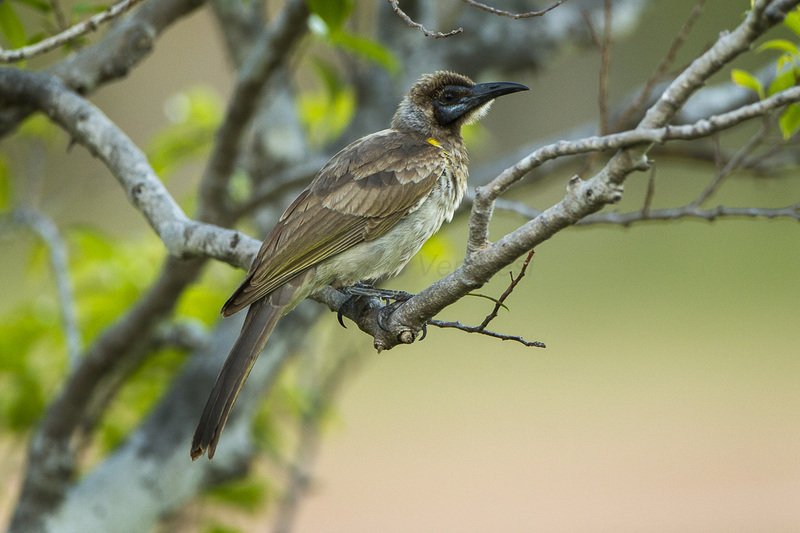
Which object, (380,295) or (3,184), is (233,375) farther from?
(3,184)

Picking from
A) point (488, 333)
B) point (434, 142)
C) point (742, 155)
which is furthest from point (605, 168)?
point (434, 142)

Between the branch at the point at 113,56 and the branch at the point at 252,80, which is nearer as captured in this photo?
the branch at the point at 113,56

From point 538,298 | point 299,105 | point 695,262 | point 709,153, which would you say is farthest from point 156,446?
point 695,262

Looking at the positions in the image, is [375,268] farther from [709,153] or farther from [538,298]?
[538,298]

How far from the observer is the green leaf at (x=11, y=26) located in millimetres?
2883

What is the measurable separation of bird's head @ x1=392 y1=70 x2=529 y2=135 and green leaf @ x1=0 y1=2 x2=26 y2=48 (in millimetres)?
1662

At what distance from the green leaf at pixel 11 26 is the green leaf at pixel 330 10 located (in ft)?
3.58

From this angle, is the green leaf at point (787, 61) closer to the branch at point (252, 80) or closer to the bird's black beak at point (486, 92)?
the bird's black beak at point (486, 92)

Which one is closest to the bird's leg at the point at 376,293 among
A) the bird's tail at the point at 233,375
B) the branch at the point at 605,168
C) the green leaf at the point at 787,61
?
the bird's tail at the point at 233,375

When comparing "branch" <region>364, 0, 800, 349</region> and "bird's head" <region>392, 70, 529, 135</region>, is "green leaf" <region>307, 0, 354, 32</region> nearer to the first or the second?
"bird's head" <region>392, 70, 529, 135</region>

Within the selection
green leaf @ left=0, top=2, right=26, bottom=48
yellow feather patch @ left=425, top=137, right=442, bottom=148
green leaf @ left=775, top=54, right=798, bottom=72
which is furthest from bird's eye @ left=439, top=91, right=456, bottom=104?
green leaf @ left=0, top=2, right=26, bottom=48

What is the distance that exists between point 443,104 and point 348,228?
3.40 ft

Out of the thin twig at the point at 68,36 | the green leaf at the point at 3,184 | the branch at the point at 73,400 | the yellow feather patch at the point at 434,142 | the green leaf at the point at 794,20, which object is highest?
the yellow feather patch at the point at 434,142

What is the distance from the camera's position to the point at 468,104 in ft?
12.1
